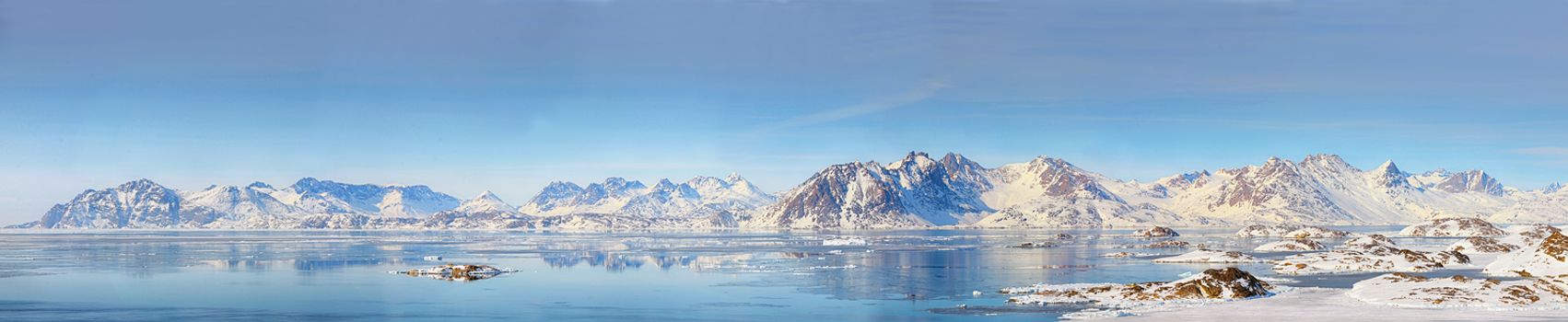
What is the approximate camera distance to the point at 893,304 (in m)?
67.0

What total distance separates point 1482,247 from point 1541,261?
6841cm

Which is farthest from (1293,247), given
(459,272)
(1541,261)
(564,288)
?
(459,272)

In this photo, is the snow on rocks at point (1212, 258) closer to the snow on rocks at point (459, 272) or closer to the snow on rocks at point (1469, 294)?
the snow on rocks at point (1469, 294)

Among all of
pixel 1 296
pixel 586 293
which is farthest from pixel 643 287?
pixel 1 296

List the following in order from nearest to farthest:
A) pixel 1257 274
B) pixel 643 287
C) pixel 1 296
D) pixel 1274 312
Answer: pixel 1274 312, pixel 1 296, pixel 643 287, pixel 1257 274

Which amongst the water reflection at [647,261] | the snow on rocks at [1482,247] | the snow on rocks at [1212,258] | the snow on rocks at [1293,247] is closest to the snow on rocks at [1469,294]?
the snow on rocks at [1212,258]

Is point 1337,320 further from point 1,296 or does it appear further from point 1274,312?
point 1,296

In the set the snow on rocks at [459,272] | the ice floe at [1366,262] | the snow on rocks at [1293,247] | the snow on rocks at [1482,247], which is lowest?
the snow on rocks at [1293,247]

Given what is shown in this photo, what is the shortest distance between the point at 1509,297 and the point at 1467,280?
8.12m

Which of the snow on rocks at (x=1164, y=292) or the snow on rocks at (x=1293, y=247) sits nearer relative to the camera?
the snow on rocks at (x=1164, y=292)


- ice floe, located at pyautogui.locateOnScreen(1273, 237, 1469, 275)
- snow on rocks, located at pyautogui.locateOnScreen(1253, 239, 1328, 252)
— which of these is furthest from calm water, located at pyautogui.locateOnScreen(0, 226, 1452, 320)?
snow on rocks, located at pyautogui.locateOnScreen(1253, 239, 1328, 252)

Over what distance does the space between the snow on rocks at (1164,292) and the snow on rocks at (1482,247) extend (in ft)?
301

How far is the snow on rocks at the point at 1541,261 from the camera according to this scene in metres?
85.4

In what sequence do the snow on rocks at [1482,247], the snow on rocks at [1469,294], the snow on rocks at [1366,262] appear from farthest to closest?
1. the snow on rocks at [1482,247]
2. the snow on rocks at [1366,262]
3. the snow on rocks at [1469,294]
